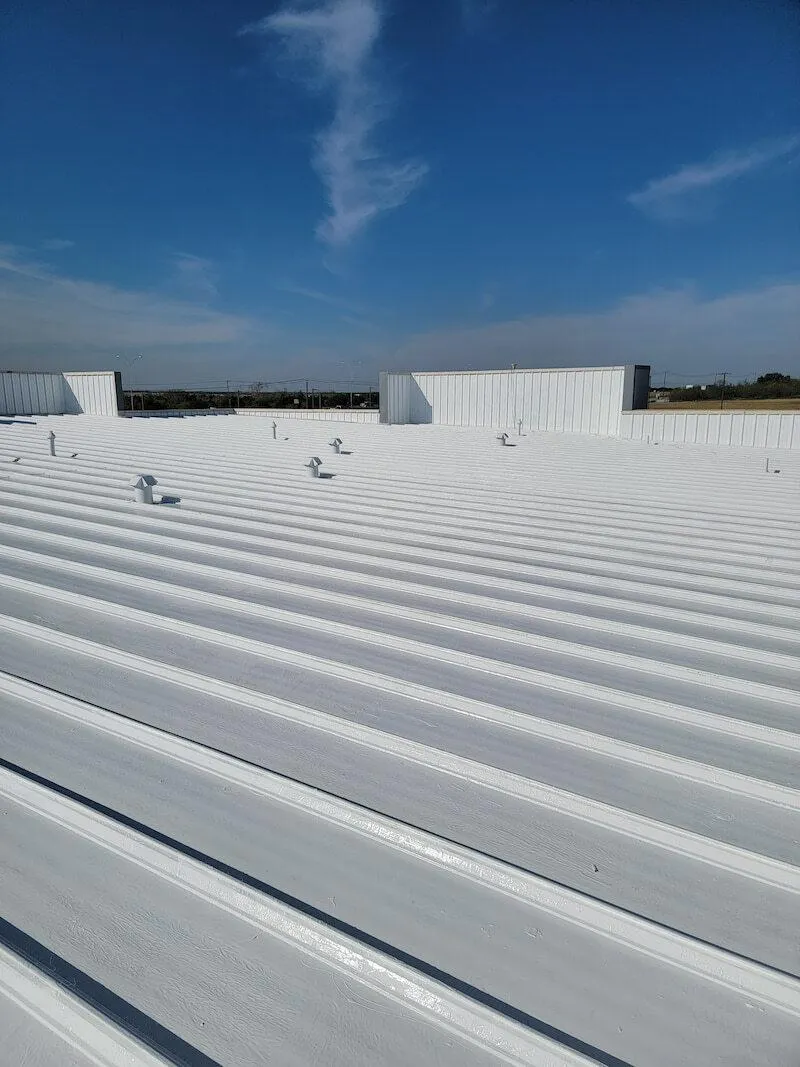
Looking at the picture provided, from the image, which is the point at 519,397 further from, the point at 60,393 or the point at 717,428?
the point at 60,393

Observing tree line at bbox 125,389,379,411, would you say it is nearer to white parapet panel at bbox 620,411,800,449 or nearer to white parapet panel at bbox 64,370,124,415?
white parapet panel at bbox 64,370,124,415

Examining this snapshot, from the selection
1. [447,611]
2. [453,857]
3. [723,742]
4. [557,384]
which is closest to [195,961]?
[453,857]

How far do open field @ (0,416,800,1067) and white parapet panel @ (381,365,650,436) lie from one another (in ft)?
39.0

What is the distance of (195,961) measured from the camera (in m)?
1.28

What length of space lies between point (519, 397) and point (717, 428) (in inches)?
206

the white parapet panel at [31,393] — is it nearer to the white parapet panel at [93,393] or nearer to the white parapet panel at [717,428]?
the white parapet panel at [93,393]

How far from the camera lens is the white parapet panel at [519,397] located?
49.5 ft

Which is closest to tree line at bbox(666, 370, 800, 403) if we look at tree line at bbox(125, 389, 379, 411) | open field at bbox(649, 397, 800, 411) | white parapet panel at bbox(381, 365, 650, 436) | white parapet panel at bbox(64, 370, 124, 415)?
open field at bbox(649, 397, 800, 411)

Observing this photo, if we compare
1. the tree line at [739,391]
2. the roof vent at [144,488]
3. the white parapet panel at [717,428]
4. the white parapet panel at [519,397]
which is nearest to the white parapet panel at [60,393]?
the white parapet panel at [519,397]

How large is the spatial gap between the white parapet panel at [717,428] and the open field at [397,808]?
986cm

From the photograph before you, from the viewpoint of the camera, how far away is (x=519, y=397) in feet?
54.4

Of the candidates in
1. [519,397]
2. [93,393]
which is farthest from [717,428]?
[93,393]

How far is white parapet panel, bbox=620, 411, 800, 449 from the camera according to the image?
12250mm

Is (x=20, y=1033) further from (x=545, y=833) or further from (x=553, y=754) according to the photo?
(x=553, y=754)
